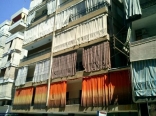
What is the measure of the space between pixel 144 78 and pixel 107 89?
3078 millimetres

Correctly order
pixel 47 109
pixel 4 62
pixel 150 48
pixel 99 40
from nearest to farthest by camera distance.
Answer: pixel 150 48 → pixel 99 40 → pixel 47 109 → pixel 4 62

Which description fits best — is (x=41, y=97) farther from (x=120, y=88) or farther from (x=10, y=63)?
(x=10, y=63)

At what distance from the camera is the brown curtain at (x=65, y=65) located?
1603 cm

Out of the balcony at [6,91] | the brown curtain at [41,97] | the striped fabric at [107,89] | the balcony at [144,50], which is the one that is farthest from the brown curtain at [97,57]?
the balcony at [6,91]

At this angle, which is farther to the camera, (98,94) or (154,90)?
(98,94)

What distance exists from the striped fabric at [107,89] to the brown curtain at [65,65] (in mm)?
2204

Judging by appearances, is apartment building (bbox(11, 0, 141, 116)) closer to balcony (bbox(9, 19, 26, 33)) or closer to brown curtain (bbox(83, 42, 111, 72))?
brown curtain (bbox(83, 42, 111, 72))

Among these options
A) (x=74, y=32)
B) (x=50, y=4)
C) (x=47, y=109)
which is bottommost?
(x=47, y=109)

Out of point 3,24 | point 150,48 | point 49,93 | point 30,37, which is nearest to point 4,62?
point 30,37

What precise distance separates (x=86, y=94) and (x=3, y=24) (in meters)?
30.6

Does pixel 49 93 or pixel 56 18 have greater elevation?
pixel 56 18

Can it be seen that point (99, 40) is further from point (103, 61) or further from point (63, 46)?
point (63, 46)

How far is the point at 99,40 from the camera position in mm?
14789

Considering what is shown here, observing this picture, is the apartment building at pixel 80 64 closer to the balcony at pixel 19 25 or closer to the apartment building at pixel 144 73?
the apartment building at pixel 144 73
